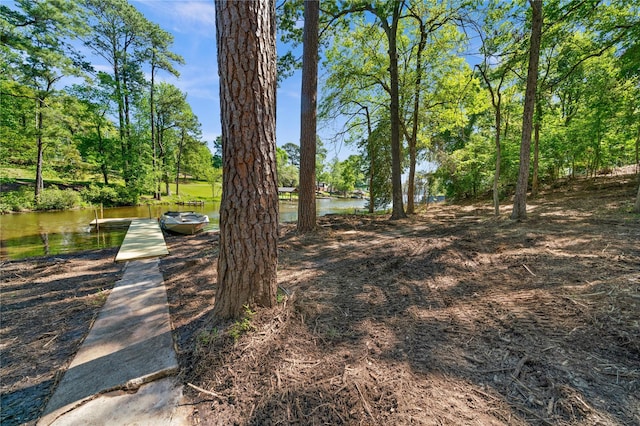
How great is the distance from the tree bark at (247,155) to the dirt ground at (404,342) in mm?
315

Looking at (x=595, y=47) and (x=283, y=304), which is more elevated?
(x=595, y=47)

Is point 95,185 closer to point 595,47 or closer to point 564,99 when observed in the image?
point 595,47

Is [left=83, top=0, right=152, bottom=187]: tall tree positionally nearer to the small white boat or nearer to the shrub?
the shrub

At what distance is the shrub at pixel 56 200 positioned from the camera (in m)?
14.0

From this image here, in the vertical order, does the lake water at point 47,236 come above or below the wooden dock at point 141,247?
below

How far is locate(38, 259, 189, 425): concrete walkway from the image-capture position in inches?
52.3

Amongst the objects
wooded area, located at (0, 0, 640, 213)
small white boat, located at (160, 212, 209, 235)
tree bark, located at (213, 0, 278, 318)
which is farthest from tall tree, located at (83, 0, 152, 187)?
tree bark, located at (213, 0, 278, 318)

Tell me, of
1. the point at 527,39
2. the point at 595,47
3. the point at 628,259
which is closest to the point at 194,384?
the point at 628,259

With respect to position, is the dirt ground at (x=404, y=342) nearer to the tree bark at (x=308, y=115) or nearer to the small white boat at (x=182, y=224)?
the tree bark at (x=308, y=115)

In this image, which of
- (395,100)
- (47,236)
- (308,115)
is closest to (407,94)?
(395,100)

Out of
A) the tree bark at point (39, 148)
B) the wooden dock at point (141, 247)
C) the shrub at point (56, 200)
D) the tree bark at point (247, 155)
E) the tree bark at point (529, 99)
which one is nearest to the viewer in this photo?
the tree bark at point (247, 155)

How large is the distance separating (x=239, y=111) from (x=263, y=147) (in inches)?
11.8

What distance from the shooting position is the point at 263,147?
72.6 inches

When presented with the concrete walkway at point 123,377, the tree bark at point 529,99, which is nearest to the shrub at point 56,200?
the concrete walkway at point 123,377
